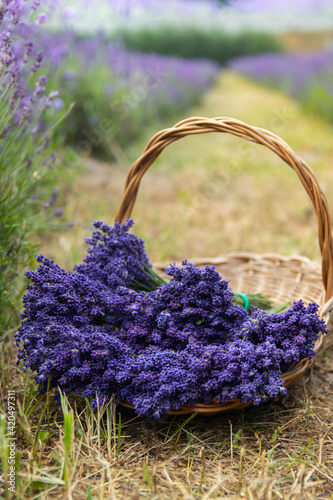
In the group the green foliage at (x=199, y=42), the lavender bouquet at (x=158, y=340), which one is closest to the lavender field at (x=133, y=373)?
the lavender bouquet at (x=158, y=340)

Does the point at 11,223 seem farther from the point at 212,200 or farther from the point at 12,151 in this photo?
the point at 212,200

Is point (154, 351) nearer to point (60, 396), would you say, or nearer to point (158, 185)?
point (60, 396)

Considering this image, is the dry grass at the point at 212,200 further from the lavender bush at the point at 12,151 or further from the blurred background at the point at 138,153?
the lavender bush at the point at 12,151

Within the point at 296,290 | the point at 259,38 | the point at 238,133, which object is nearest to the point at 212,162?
the point at 296,290

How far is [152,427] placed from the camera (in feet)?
3.66

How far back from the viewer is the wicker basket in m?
1.17

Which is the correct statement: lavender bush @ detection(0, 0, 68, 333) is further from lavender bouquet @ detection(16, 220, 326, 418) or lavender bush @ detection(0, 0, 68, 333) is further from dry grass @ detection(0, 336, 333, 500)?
dry grass @ detection(0, 336, 333, 500)

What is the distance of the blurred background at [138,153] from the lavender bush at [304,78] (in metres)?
0.03

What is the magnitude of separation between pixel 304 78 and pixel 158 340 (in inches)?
255

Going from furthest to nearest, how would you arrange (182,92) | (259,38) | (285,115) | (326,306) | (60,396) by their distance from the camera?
(259,38), (182,92), (285,115), (326,306), (60,396)

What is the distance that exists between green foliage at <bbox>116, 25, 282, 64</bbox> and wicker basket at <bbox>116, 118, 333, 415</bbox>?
30.7ft

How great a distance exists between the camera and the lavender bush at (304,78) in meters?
5.42

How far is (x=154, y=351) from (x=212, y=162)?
311 centimetres

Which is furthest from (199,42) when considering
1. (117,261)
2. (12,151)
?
(117,261)
